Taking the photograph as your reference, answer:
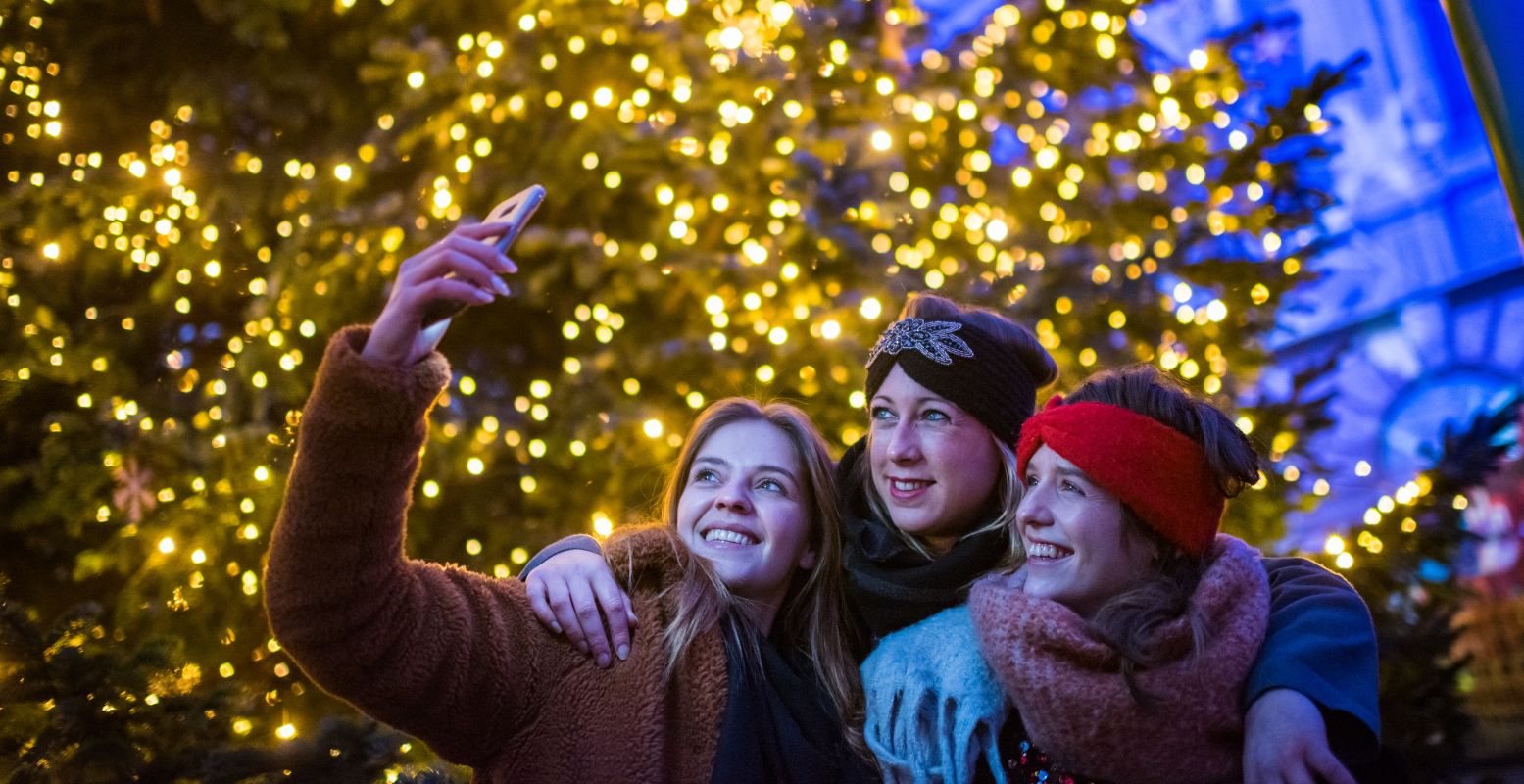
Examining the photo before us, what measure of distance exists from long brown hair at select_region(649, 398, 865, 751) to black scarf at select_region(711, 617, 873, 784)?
0.09 feet

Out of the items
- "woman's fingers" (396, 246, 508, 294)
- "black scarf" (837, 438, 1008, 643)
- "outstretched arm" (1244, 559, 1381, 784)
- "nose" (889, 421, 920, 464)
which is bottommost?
"outstretched arm" (1244, 559, 1381, 784)

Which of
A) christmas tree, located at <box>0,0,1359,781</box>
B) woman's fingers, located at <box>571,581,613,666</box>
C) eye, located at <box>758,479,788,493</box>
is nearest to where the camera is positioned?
woman's fingers, located at <box>571,581,613,666</box>

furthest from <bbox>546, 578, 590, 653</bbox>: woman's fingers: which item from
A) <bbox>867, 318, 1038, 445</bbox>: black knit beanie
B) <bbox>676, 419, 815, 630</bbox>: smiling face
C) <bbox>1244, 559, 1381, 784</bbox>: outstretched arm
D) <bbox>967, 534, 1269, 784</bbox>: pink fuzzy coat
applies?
<bbox>1244, 559, 1381, 784</bbox>: outstretched arm

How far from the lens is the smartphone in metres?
1.44

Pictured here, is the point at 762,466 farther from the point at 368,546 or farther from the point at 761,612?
the point at 368,546

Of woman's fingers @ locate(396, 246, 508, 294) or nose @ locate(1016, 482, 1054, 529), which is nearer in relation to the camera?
woman's fingers @ locate(396, 246, 508, 294)

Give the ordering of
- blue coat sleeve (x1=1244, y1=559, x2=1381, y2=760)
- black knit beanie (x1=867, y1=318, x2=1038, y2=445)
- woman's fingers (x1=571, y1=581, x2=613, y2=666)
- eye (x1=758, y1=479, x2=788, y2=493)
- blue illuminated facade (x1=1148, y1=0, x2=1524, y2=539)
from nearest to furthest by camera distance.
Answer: blue coat sleeve (x1=1244, y1=559, x2=1381, y2=760), woman's fingers (x1=571, y1=581, x2=613, y2=666), eye (x1=758, y1=479, x2=788, y2=493), black knit beanie (x1=867, y1=318, x2=1038, y2=445), blue illuminated facade (x1=1148, y1=0, x2=1524, y2=539)

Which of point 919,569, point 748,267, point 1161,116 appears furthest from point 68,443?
point 1161,116

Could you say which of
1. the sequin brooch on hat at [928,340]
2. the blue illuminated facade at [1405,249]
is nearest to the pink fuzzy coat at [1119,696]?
the sequin brooch on hat at [928,340]

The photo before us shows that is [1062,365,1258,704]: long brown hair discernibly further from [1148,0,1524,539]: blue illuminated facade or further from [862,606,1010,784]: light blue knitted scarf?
[1148,0,1524,539]: blue illuminated facade

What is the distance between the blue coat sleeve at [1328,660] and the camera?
1635mm

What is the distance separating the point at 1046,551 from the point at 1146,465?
0.76ft

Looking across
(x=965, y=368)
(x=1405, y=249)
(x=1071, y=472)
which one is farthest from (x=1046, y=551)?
(x=1405, y=249)

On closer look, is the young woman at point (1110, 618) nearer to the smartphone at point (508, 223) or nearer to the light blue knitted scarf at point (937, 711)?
the light blue knitted scarf at point (937, 711)
